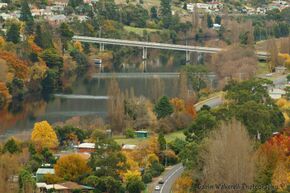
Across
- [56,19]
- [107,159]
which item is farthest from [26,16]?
[107,159]

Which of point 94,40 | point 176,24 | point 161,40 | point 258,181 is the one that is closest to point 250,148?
point 258,181

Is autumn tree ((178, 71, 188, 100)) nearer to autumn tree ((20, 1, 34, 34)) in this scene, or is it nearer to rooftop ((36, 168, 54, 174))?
rooftop ((36, 168, 54, 174))

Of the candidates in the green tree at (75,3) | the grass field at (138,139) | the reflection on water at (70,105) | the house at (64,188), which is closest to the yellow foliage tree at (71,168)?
the house at (64,188)

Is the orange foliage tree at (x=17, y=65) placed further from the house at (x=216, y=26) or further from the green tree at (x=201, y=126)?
the house at (x=216, y=26)

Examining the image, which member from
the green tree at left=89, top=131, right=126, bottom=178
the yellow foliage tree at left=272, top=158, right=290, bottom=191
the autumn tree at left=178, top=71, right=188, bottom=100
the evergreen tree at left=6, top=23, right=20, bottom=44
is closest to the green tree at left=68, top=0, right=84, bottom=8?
the evergreen tree at left=6, top=23, right=20, bottom=44

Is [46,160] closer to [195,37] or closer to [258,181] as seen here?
[258,181]
